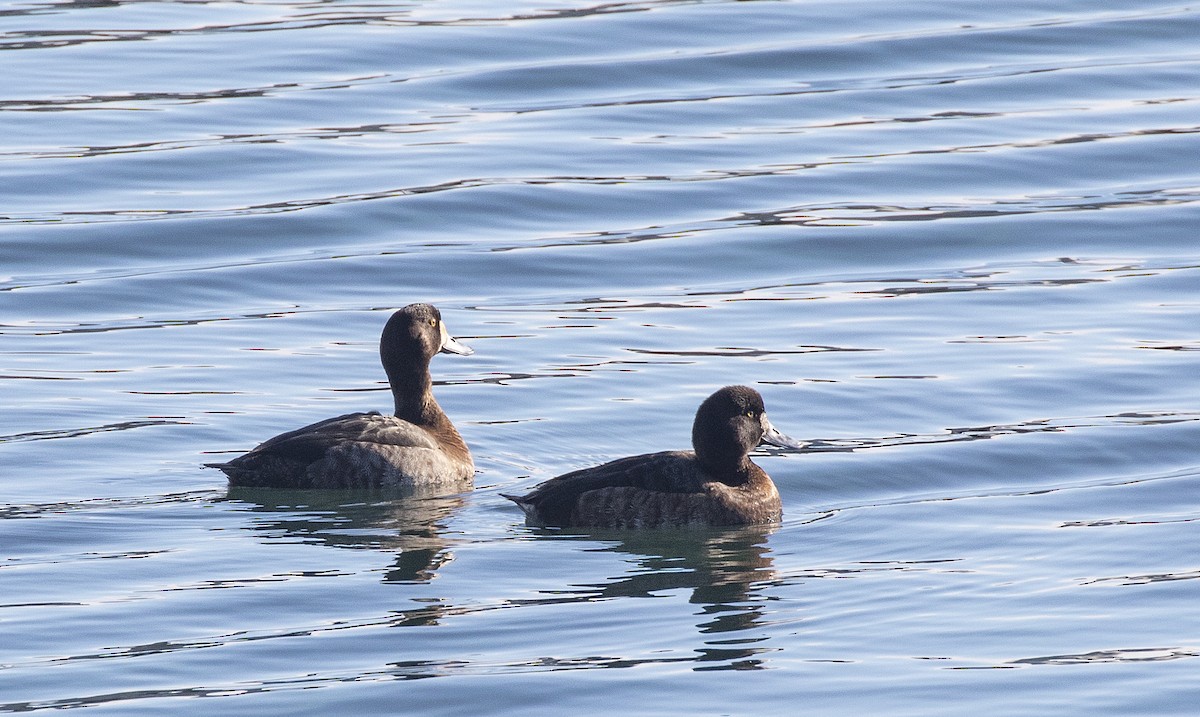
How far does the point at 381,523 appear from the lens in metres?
12.0

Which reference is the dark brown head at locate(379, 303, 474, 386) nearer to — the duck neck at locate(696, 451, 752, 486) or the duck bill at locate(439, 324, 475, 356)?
the duck bill at locate(439, 324, 475, 356)

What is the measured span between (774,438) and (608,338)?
13.8 ft

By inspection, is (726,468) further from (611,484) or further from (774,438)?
(611,484)

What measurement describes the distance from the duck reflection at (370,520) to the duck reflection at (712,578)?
810 millimetres

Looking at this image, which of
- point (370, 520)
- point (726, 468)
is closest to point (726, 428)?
point (726, 468)

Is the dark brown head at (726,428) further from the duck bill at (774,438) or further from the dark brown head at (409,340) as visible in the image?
the dark brown head at (409,340)

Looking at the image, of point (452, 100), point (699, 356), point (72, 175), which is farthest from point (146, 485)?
point (452, 100)

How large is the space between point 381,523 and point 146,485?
1583mm

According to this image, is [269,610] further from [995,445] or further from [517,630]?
[995,445]

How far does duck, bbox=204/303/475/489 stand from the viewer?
12.4 metres

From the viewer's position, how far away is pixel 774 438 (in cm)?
1247

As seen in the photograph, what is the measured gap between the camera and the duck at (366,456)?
40.7 feet

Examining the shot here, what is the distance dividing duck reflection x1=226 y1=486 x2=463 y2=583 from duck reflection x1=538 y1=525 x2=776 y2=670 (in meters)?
0.81

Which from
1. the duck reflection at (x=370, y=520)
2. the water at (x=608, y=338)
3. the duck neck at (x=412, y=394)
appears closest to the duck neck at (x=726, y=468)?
the water at (x=608, y=338)
